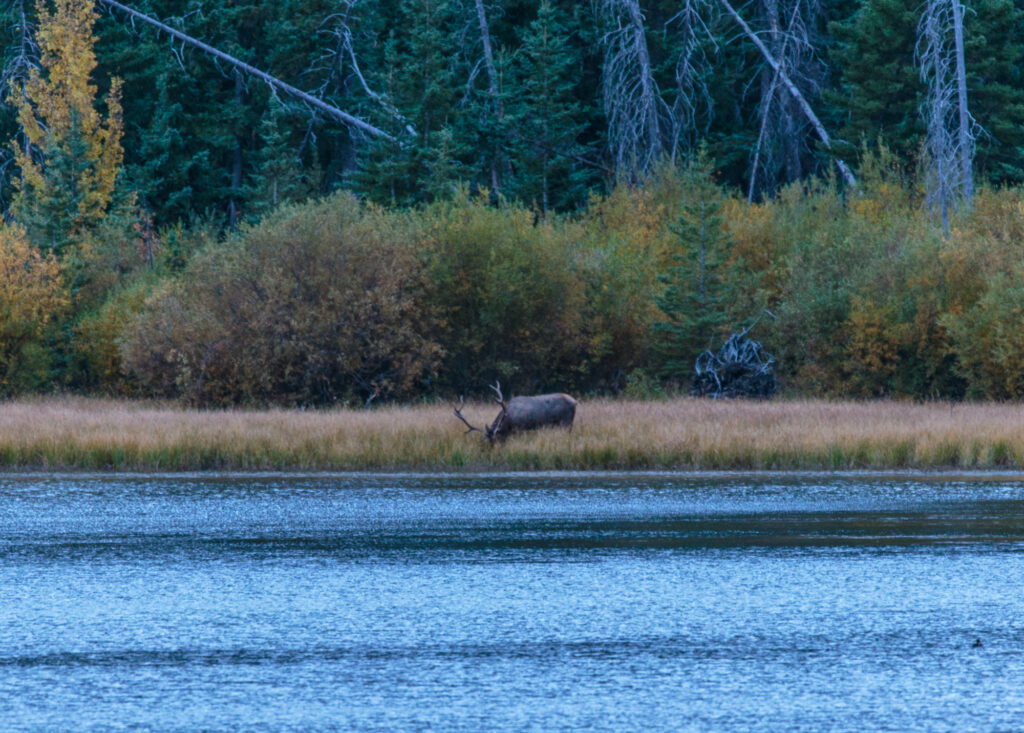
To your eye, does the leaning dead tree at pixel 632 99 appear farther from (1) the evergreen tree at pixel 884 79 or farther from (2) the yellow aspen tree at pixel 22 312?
(2) the yellow aspen tree at pixel 22 312

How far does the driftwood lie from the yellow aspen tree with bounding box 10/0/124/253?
2320 centimetres

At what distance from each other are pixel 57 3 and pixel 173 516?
41.5 m

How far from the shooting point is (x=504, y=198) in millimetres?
42719

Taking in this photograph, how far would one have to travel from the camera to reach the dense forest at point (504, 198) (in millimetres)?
36625

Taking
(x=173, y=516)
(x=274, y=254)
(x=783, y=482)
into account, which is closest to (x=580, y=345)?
(x=274, y=254)

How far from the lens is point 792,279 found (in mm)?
39875

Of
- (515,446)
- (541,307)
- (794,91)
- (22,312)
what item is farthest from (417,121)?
(515,446)

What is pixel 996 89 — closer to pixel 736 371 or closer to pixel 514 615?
pixel 736 371

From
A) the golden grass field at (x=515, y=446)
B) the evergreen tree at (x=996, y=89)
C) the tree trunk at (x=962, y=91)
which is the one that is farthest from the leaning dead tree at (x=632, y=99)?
the golden grass field at (x=515, y=446)

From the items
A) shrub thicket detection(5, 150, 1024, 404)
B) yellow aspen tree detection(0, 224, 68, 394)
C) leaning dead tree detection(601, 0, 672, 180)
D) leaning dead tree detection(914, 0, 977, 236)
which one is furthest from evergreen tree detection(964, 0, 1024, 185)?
yellow aspen tree detection(0, 224, 68, 394)

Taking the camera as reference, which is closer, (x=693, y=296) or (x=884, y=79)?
(x=693, y=296)

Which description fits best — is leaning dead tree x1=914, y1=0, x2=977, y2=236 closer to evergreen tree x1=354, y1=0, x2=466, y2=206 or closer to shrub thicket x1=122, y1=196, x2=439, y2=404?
shrub thicket x1=122, y1=196, x2=439, y2=404

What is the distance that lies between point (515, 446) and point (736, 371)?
543 inches

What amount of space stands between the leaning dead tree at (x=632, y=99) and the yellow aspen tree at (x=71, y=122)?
18226 mm
